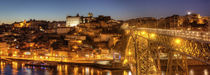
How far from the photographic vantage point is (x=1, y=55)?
31844 millimetres

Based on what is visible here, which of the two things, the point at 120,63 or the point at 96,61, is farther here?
the point at 96,61

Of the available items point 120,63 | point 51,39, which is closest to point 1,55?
point 51,39

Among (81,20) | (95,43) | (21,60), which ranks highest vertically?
(81,20)

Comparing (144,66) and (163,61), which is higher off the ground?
(144,66)

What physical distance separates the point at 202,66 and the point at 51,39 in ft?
75.3

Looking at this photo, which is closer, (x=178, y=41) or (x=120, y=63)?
(x=178, y=41)

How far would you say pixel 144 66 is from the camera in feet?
34.7

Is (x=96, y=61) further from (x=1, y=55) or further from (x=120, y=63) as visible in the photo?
(x=1, y=55)

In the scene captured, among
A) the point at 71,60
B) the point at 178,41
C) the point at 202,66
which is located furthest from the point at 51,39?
the point at 178,41

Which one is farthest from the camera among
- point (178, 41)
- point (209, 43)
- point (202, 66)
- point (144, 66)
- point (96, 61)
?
point (96, 61)

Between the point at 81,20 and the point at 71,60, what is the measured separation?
2511 cm

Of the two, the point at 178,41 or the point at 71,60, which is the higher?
the point at 178,41

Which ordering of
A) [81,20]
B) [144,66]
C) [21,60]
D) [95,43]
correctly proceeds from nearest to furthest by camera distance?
1. [144,66]
2. [21,60]
3. [95,43]
4. [81,20]

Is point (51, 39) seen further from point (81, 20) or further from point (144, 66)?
point (144, 66)
